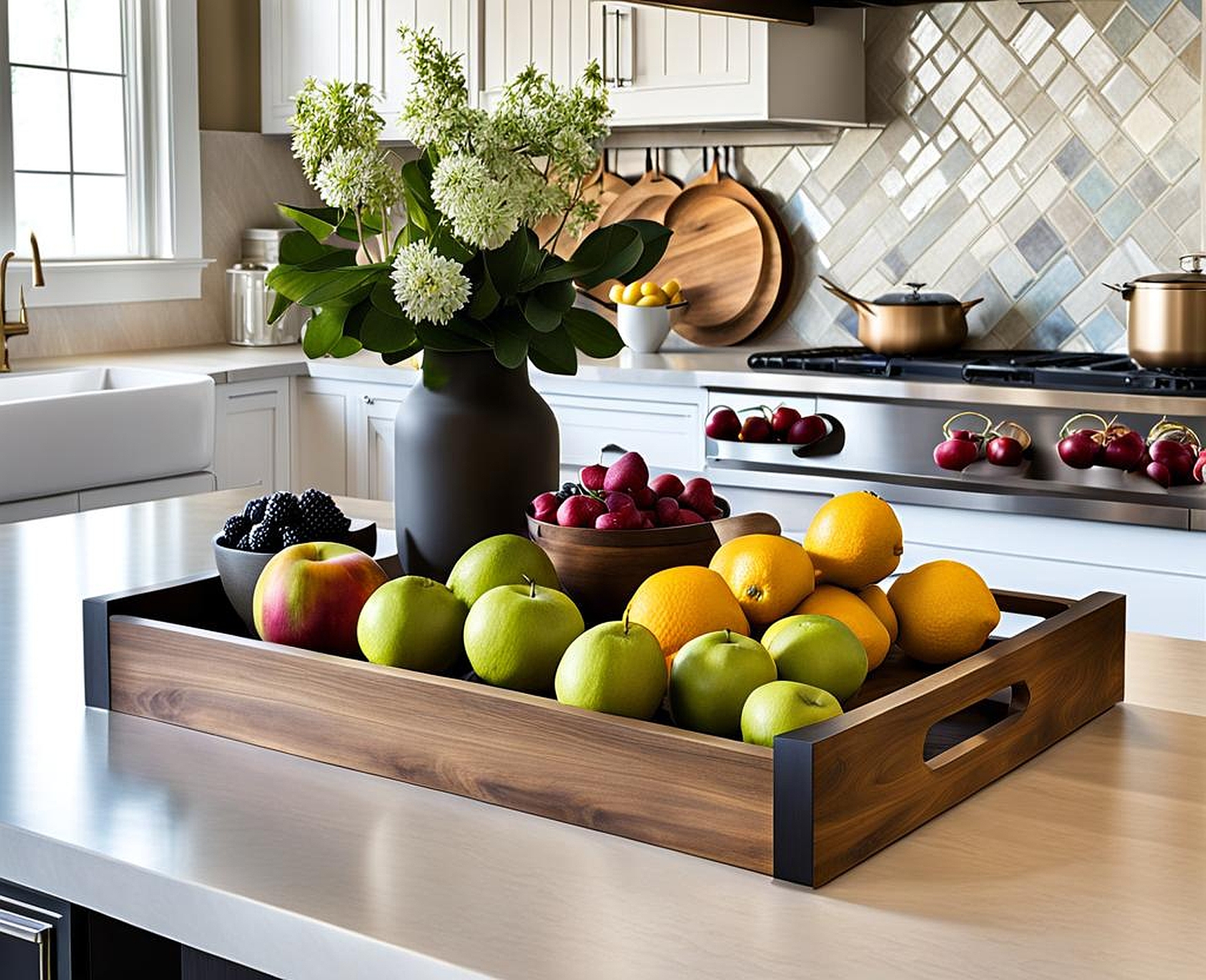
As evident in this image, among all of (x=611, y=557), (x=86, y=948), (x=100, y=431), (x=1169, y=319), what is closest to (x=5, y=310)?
(x=100, y=431)

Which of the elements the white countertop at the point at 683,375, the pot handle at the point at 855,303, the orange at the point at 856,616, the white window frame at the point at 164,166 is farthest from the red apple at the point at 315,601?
the white window frame at the point at 164,166

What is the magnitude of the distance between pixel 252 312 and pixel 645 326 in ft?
4.29

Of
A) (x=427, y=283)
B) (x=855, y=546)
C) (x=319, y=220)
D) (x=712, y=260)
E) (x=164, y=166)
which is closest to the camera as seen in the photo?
(x=855, y=546)

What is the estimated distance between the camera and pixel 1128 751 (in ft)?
3.96

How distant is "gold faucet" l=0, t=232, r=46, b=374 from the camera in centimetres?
388

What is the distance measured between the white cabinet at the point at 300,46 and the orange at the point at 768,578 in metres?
3.52

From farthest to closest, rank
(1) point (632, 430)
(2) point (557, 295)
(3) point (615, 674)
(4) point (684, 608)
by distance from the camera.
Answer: (1) point (632, 430)
(2) point (557, 295)
(4) point (684, 608)
(3) point (615, 674)

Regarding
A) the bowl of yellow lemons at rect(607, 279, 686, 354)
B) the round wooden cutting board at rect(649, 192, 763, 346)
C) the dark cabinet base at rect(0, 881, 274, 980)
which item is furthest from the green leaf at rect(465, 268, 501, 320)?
the round wooden cutting board at rect(649, 192, 763, 346)

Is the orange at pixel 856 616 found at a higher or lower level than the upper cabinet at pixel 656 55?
lower

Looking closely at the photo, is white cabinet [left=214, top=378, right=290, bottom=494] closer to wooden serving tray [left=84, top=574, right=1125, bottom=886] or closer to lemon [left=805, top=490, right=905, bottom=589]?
wooden serving tray [left=84, top=574, right=1125, bottom=886]

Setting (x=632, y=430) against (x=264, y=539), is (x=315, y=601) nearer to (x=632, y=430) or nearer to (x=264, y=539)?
(x=264, y=539)

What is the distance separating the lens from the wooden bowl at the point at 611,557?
1324 mm

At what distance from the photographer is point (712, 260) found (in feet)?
13.8

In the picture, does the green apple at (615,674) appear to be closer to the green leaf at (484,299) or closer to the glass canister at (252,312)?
the green leaf at (484,299)
